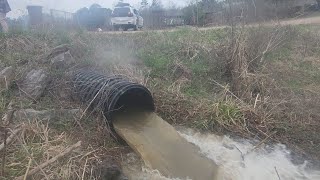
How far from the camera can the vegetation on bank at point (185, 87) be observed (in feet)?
17.1

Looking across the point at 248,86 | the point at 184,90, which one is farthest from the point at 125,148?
the point at 248,86

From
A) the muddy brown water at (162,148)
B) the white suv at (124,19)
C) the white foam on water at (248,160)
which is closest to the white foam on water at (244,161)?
the white foam on water at (248,160)

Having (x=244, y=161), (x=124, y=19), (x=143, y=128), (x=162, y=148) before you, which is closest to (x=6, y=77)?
(x=143, y=128)

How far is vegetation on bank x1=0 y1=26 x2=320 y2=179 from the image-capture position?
5211 millimetres

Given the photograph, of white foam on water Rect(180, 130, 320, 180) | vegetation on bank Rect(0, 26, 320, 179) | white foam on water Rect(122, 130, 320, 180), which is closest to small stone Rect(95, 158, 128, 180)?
vegetation on bank Rect(0, 26, 320, 179)

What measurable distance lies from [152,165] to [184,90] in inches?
121

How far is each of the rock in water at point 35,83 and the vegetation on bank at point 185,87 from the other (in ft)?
0.43

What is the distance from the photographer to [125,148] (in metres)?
5.75

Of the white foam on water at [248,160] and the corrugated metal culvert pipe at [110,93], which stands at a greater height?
the corrugated metal culvert pipe at [110,93]

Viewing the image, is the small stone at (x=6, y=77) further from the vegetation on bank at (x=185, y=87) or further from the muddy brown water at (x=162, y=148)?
the muddy brown water at (x=162, y=148)

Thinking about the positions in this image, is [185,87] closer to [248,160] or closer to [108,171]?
[248,160]

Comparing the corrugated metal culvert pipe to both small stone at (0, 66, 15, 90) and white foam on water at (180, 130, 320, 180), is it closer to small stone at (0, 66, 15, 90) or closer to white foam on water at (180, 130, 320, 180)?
white foam on water at (180, 130, 320, 180)

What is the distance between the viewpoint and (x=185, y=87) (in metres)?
8.18

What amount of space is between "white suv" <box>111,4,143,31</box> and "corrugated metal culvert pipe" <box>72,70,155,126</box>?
510 inches
